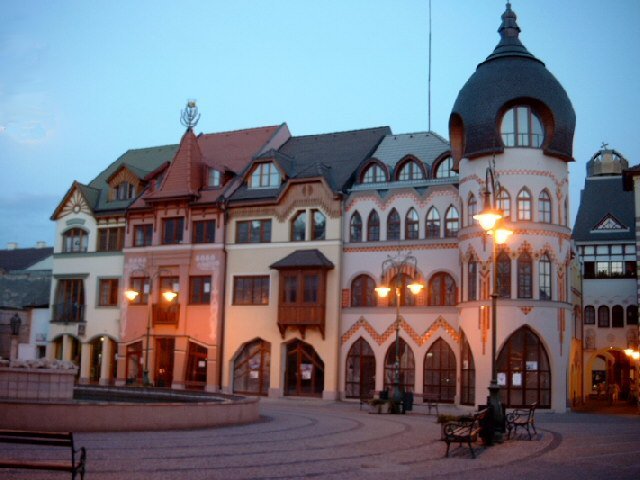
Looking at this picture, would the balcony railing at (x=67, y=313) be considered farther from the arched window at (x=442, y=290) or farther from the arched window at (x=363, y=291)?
the arched window at (x=442, y=290)

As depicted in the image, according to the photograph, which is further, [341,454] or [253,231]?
[253,231]

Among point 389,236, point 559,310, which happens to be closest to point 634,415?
point 559,310

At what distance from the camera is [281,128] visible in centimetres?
5300

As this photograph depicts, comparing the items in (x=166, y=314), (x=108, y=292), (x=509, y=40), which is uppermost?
(x=509, y=40)

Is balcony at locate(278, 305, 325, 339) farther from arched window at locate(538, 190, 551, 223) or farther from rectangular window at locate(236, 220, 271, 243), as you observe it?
arched window at locate(538, 190, 551, 223)

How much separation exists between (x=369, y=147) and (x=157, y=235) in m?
13.4

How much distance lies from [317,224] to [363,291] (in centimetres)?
445

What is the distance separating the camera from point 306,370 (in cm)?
4481

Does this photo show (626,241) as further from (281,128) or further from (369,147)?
(281,128)

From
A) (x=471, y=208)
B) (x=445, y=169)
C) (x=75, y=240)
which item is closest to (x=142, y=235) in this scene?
(x=75, y=240)

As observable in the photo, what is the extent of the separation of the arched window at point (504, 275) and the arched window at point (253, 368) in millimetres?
13793

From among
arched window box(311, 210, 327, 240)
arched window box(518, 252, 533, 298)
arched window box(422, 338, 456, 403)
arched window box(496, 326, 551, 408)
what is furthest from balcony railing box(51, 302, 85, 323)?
arched window box(518, 252, 533, 298)

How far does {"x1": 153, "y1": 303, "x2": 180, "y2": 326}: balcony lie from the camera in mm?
48094

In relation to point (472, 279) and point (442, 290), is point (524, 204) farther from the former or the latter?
point (442, 290)
